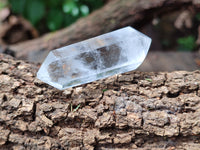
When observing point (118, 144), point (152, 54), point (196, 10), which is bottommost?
point (118, 144)

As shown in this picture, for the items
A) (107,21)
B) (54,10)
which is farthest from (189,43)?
(54,10)

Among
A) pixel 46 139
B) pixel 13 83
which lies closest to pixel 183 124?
pixel 46 139

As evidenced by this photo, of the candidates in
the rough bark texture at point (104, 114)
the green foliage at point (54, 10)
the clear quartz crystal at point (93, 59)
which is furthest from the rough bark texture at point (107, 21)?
the rough bark texture at point (104, 114)

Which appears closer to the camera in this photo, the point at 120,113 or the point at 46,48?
the point at 120,113

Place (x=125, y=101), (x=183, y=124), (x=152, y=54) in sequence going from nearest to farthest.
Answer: (x=183, y=124) → (x=125, y=101) → (x=152, y=54)

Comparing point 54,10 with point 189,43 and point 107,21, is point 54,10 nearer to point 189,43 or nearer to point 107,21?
point 107,21

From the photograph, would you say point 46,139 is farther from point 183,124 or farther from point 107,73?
point 183,124
